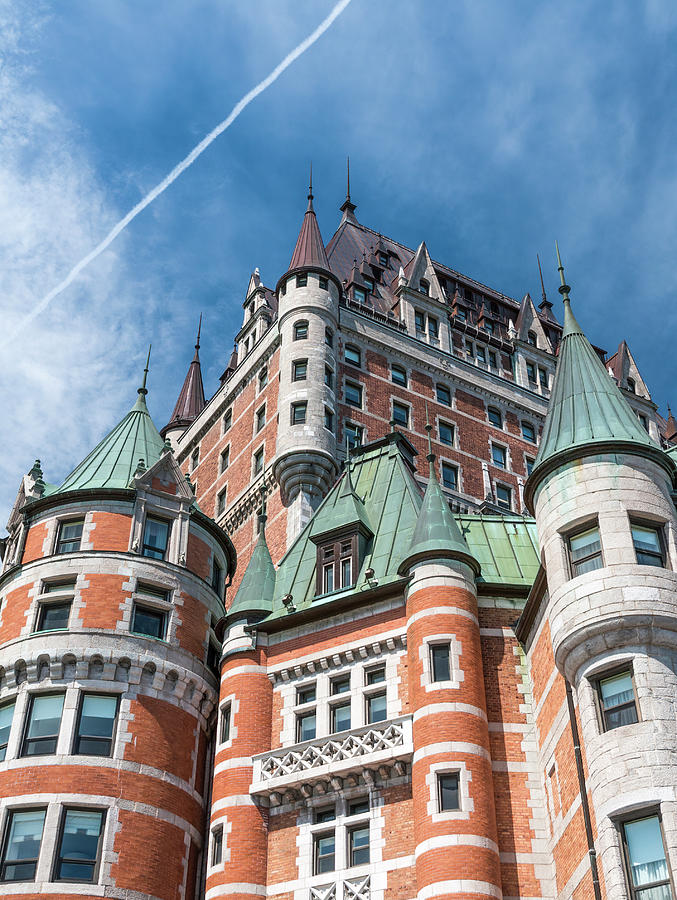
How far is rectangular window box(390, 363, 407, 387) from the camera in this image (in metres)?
66.8

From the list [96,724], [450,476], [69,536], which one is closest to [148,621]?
[96,724]

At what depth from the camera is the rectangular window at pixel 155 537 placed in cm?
3903

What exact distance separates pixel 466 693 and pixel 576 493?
5.96 m

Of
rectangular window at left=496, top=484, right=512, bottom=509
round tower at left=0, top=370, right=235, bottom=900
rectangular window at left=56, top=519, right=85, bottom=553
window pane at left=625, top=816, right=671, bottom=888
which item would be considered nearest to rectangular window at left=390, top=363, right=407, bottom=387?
rectangular window at left=496, top=484, right=512, bottom=509

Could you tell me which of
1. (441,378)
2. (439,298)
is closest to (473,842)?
(441,378)

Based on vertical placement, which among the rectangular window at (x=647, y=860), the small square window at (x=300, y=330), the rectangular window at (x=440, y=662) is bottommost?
the rectangular window at (x=647, y=860)

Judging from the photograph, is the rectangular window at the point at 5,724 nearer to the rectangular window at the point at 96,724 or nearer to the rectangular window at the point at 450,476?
the rectangular window at the point at 96,724

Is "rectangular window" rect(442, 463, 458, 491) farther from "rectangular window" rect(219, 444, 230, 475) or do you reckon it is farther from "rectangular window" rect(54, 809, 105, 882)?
"rectangular window" rect(54, 809, 105, 882)

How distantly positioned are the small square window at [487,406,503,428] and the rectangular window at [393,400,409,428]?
635 cm

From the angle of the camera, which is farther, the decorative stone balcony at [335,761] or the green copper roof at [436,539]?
the green copper roof at [436,539]

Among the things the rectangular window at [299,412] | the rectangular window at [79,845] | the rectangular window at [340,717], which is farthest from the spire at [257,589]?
the rectangular window at [299,412]

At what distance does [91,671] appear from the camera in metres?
35.2

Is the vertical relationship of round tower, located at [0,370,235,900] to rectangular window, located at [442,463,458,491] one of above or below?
below

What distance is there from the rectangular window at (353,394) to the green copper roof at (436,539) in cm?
2687
